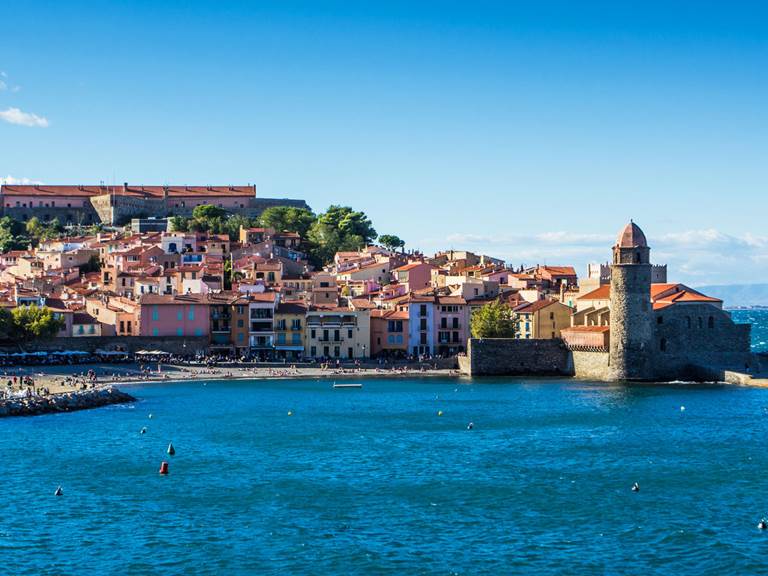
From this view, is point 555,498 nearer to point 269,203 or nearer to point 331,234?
point 331,234

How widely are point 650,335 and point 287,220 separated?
66187 mm

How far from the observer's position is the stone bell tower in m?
63.9

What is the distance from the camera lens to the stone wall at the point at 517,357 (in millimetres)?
69250

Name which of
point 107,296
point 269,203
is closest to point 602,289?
point 107,296

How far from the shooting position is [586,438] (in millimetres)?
43969

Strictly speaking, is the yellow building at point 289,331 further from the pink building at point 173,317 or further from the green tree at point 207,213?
the green tree at point 207,213

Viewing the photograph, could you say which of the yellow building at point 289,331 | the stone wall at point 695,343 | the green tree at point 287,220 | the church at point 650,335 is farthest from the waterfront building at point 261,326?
the green tree at point 287,220

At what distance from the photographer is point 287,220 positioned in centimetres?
12481

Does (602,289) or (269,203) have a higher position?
(269,203)

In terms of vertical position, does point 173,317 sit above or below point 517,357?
above

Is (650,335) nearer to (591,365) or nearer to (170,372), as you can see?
(591,365)

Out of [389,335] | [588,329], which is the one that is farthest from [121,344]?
[588,329]

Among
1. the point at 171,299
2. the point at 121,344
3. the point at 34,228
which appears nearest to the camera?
the point at 121,344

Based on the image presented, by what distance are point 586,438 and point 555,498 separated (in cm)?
1131
